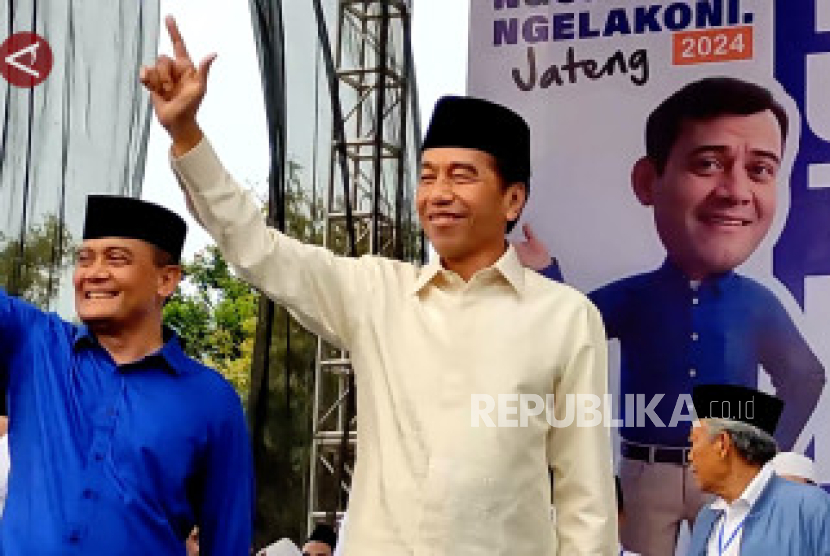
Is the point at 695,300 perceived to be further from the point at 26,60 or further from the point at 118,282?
the point at 118,282

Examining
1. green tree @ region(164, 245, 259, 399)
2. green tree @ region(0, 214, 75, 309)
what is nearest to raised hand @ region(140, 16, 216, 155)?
green tree @ region(0, 214, 75, 309)

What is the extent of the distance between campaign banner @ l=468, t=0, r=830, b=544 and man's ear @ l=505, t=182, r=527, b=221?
356 centimetres

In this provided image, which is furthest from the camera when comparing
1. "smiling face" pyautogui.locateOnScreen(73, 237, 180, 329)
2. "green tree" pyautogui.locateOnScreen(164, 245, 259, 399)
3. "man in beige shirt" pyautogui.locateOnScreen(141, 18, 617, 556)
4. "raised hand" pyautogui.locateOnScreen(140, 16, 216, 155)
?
"green tree" pyautogui.locateOnScreen(164, 245, 259, 399)

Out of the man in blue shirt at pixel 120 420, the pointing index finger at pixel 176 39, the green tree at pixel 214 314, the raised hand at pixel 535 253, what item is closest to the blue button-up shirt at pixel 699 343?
the raised hand at pixel 535 253

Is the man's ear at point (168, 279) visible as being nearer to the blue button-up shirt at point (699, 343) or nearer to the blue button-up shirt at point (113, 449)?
the blue button-up shirt at point (113, 449)

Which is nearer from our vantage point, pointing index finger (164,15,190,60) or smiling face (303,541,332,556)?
pointing index finger (164,15,190,60)

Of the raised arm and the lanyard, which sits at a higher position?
the raised arm

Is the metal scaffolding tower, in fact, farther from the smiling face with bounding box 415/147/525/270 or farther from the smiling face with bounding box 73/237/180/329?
the smiling face with bounding box 415/147/525/270

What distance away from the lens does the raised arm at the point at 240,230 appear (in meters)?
2.40

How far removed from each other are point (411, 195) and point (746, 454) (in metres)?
3.10

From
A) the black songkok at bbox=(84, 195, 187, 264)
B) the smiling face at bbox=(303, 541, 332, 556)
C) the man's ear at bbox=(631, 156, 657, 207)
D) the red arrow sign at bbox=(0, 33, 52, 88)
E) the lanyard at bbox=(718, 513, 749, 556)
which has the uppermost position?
the red arrow sign at bbox=(0, 33, 52, 88)

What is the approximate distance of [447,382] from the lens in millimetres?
2590

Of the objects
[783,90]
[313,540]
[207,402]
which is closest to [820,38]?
[783,90]

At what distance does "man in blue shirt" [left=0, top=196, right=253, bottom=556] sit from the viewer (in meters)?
2.86
